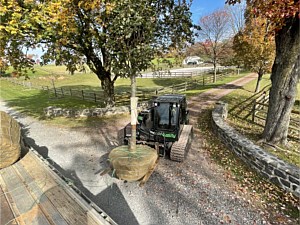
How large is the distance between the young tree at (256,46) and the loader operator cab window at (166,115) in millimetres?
12480

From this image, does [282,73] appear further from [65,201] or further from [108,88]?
[108,88]

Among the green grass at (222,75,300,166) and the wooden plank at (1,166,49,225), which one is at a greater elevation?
the wooden plank at (1,166,49,225)

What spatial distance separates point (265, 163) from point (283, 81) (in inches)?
112

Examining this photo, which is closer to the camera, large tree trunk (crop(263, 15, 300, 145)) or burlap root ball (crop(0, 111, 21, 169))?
burlap root ball (crop(0, 111, 21, 169))

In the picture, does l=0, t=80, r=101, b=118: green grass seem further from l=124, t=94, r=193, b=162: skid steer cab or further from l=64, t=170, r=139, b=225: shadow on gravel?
l=64, t=170, r=139, b=225: shadow on gravel

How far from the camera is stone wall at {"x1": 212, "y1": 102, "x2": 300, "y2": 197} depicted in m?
4.67

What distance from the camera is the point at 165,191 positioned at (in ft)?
16.4

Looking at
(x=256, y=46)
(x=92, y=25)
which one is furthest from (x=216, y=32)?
(x=92, y=25)

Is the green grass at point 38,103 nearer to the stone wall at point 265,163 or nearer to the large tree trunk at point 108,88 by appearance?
the large tree trunk at point 108,88

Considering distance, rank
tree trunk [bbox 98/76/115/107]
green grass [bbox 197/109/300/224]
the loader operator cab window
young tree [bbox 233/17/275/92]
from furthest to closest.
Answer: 1. young tree [bbox 233/17/275/92]
2. tree trunk [bbox 98/76/115/107]
3. the loader operator cab window
4. green grass [bbox 197/109/300/224]

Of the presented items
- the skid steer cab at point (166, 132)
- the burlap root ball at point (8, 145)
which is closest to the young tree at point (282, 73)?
the skid steer cab at point (166, 132)

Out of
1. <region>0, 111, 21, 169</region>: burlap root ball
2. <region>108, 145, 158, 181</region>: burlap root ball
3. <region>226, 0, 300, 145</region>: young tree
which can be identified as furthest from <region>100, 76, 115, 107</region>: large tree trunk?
<region>226, 0, 300, 145</region>: young tree

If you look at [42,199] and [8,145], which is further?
[8,145]

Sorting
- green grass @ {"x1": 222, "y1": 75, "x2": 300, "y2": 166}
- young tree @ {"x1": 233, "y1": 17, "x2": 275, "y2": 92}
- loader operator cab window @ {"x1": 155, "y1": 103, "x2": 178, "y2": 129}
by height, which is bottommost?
green grass @ {"x1": 222, "y1": 75, "x2": 300, "y2": 166}
